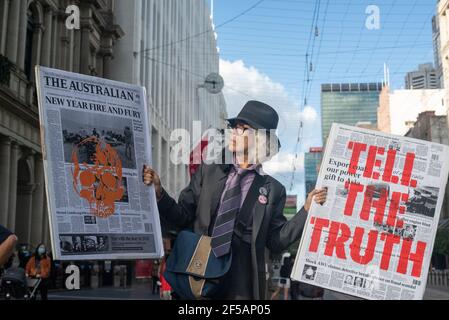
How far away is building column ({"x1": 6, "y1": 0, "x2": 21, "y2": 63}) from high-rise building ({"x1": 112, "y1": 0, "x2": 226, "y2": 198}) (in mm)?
8366

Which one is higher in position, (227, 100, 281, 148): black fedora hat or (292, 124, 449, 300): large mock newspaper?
(227, 100, 281, 148): black fedora hat

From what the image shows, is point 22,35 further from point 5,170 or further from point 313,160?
point 313,160

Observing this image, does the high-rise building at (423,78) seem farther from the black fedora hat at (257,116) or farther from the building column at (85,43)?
the black fedora hat at (257,116)

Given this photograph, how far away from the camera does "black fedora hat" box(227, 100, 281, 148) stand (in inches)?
124

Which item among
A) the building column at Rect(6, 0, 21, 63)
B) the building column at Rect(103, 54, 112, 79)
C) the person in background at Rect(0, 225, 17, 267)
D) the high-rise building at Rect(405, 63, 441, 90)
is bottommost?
the person in background at Rect(0, 225, 17, 267)

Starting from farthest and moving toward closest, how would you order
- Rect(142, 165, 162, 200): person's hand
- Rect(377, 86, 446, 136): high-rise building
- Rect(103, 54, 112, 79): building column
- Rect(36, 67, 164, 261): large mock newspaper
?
1. Rect(377, 86, 446, 136): high-rise building
2. Rect(103, 54, 112, 79): building column
3. Rect(142, 165, 162, 200): person's hand
4. Rect(36, 67, 164, 261): large mock newspaper

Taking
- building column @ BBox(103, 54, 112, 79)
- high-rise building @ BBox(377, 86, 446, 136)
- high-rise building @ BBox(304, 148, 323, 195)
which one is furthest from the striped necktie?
high-rise building @ BBox(377, 86, 446, 136)

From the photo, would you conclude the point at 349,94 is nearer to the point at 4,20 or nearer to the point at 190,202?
the point at 4,20

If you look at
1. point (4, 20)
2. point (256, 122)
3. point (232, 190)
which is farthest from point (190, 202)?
point (4, 20)

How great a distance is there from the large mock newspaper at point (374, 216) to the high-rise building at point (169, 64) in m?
19.8

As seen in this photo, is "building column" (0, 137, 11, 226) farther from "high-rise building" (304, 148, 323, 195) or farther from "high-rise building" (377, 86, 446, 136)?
"high-rise building" (377, 86, 446, 136)

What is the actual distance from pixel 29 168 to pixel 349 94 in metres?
70.7

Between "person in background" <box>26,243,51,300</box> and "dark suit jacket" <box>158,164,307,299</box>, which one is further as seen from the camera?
"person in background" <box>26,243,51,300</box>
